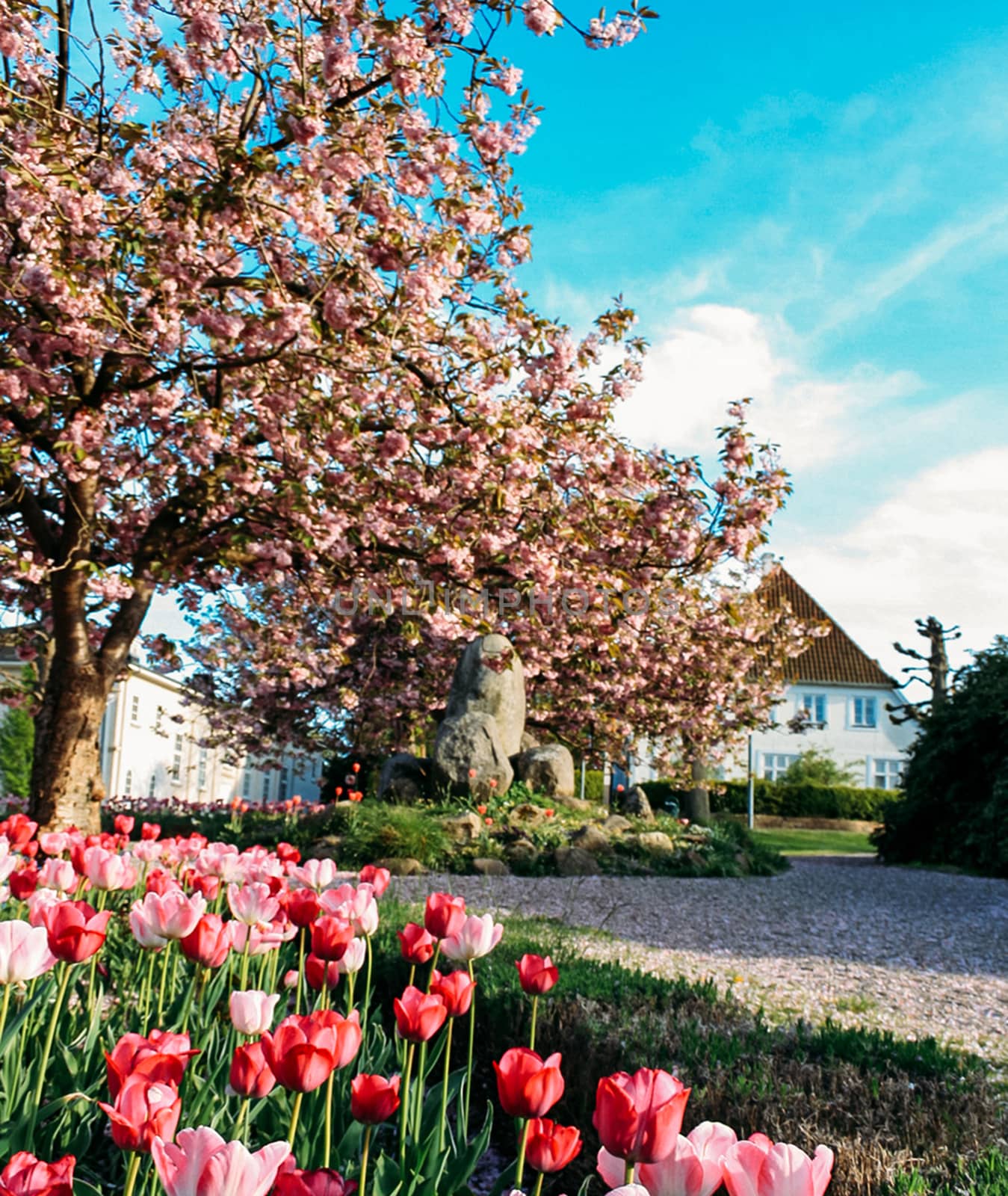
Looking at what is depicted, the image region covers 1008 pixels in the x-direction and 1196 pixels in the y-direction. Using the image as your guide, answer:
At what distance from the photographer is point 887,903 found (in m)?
9.88

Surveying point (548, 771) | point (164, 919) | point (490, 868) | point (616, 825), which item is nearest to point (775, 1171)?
point (164, 919)

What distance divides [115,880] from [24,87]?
6.41 m

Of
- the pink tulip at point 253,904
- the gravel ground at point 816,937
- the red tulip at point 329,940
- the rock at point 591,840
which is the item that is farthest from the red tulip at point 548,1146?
the rock at point 591,840

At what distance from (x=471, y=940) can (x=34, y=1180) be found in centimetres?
136

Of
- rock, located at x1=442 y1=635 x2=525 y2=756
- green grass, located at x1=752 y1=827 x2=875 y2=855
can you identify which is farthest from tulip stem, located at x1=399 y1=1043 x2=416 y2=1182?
green grass, located at x1=752 y1=827 x2=875 y2=855

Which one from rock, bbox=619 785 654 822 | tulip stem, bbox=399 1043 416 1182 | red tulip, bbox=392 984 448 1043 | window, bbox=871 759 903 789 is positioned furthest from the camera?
window, bbox=871 759 903 789

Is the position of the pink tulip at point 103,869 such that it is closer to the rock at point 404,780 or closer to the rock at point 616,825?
the rock at point 616,825

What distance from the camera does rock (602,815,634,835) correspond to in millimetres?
12898

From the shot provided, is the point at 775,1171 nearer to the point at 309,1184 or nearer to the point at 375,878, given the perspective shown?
the point at 309,1184

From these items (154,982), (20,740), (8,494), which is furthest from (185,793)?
(154,982)

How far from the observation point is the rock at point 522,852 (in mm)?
11258

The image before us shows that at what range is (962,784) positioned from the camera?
47.0 feet

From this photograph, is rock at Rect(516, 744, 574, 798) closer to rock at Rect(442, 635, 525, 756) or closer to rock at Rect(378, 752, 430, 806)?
rock at Rect(442, 635, 525, 756)

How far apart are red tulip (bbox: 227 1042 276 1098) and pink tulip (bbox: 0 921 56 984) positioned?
0.69 m
